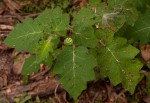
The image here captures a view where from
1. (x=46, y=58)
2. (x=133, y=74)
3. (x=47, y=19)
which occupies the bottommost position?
(x=133, y=74)

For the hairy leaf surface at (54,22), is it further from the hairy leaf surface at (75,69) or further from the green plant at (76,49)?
the hairy leaf surface at (75,69)

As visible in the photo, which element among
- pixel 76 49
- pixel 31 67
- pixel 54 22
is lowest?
pixel 31 67

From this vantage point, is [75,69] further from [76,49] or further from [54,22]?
[54,22]

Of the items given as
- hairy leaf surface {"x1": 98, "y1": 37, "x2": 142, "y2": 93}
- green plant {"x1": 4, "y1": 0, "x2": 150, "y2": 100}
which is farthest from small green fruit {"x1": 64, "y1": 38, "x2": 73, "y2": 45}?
hairy leaf surface {"x1": 98, "y1": 37, "x2": 142, "y2": 93}

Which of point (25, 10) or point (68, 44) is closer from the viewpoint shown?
point (68, 44)

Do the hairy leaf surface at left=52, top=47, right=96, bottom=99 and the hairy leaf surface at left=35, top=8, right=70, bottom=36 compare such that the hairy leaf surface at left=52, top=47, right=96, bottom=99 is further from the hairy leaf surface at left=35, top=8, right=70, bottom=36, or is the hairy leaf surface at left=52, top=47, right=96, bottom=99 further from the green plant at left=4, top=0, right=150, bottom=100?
the hairy leaf surface at left=35, top=8, right=70, bottom=36

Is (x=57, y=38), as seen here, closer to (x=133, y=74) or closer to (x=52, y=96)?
(x=133, y=74)

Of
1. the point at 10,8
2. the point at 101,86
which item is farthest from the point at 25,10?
the point at 101,86

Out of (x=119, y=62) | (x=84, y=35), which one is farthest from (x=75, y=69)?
(x=119, y=62)
